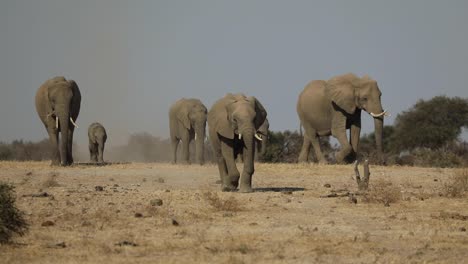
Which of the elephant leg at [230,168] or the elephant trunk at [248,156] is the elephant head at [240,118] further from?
the elephant leg at [230,168]

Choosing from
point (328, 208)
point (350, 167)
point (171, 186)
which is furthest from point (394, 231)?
point (350, 167)

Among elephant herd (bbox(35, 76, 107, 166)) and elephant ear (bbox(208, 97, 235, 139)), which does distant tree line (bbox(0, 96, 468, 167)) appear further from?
elephant ear (bbox(208, 97, 235, 139))

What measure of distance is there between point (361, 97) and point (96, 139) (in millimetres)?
16305

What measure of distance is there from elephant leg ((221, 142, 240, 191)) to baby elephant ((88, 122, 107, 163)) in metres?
23.6

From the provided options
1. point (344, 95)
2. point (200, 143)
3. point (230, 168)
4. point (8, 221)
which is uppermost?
point (344, 95)

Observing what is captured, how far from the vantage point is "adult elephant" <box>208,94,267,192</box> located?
2169 centimetres

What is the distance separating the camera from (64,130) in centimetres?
3381

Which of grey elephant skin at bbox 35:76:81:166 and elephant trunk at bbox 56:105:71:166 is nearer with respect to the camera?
elephant trunk at bbox 56:105:71:166

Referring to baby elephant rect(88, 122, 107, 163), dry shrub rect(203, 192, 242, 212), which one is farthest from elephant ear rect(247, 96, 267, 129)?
baby elephant rect(88, 122, 107, 163)

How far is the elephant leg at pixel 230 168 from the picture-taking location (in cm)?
2259

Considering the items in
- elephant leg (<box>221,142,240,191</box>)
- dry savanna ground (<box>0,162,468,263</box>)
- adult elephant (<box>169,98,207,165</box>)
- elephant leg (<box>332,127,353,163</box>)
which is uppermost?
adult elephant (<box>169,98,207,165</box>)

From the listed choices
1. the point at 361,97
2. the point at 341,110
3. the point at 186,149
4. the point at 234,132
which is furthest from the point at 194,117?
the point at 234,132

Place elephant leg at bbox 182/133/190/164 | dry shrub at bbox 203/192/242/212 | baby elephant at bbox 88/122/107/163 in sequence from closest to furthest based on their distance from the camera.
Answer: dry shrub at bbox 203/192/242/212 < elephant leg at bbox 182/133/190/164 < baby elephant at bbox 88/122/107/163

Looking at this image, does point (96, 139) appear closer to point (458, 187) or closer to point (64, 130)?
point (64, 130)
